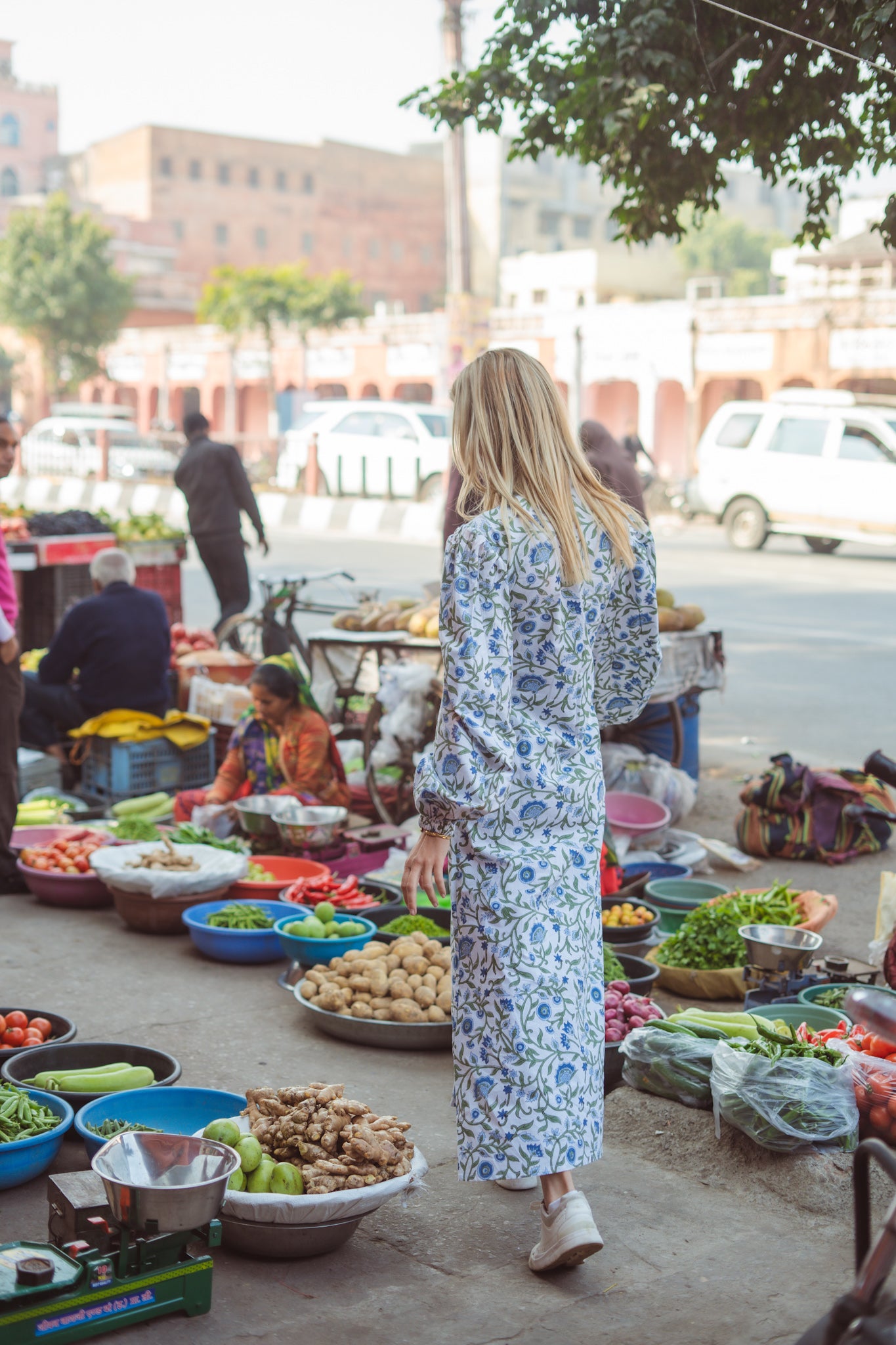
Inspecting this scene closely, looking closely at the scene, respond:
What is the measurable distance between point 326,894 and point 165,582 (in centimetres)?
532

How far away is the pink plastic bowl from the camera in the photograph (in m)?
6.64

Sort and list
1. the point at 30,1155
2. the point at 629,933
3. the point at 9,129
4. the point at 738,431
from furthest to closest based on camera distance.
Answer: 1. the point at 9,129
2. the point at 738,431
3. the point at 629,933
4. the point at 30,1155

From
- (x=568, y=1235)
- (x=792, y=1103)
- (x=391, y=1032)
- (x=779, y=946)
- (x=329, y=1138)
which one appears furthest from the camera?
(x=779, y=946)

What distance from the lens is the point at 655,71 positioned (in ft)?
16.7

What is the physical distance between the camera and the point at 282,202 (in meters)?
67.1

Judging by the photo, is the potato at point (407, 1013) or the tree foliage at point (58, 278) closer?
the potato at point (407, 1013)

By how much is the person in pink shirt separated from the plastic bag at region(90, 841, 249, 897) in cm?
47

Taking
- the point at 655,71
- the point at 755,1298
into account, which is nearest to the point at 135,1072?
the point at 755,1298

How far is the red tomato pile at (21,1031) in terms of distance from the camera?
13.5 feet

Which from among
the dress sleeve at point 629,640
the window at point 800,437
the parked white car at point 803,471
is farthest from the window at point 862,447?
the dress sleeve at point 629,640

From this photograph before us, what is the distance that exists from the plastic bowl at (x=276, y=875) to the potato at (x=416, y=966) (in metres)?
1.19

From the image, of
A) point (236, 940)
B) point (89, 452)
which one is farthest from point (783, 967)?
point (89, 452)

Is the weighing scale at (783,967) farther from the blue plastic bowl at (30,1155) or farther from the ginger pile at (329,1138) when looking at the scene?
the blue plastic bowl at (30,1155)

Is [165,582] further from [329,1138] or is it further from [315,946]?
[329,1138]
